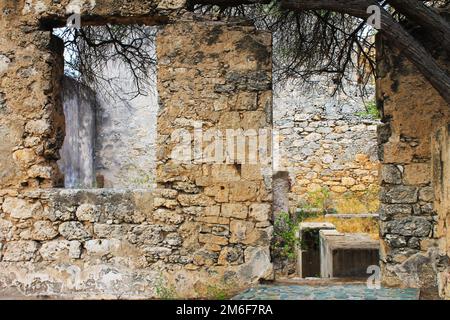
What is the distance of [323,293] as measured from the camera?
14.2 feet

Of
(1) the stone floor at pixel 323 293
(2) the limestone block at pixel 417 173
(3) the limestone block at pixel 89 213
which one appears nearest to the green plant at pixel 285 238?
(1) the stone floor at pixel 323 293

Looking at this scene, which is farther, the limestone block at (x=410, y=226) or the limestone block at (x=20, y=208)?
the limestone block at (x=20, y=208)

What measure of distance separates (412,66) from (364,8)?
79 centimetres

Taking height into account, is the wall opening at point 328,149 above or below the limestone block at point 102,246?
above

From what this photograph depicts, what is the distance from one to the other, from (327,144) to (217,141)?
304 inches

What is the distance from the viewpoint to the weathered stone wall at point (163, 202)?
15.1 feet

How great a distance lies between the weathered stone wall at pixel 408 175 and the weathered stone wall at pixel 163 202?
3.69 ft

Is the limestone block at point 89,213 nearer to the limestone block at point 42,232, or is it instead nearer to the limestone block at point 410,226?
the limestone block at point 42,232

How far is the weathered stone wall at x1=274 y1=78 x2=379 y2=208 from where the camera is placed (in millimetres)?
11797

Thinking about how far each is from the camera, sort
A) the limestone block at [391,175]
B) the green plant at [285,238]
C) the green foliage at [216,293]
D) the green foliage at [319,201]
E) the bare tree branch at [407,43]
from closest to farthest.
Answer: the bare tree branch at [407,43] < the green foliage at [216,293] < the limestone block at [391,175] < the green plant at [285,238] < the green foliage at [319,201]

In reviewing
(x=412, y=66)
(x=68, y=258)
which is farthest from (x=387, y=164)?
(x=68, y=258)

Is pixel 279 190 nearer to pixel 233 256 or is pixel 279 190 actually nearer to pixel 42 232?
pixel 233 256

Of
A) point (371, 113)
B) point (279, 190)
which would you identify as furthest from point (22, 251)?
point (371, 113)

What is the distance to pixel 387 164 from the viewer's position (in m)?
4.67
